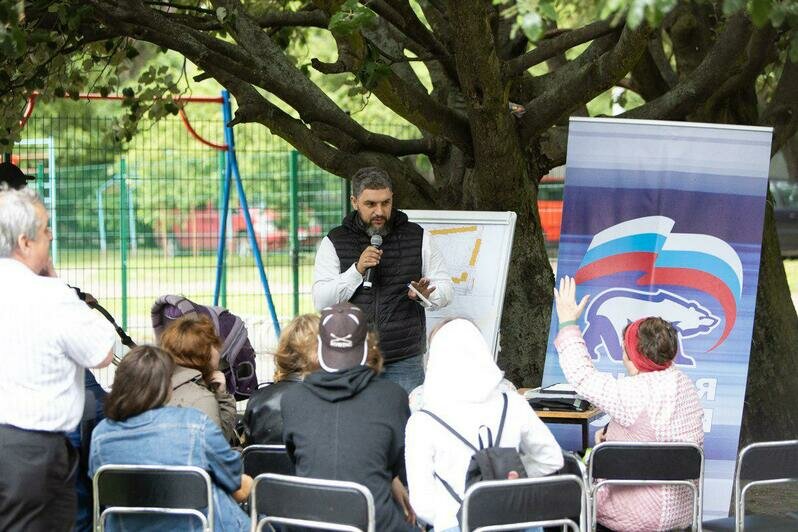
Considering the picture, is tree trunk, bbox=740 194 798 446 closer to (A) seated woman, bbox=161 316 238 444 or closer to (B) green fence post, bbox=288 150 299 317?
(A) seated woman, bbox=161 316 238 444

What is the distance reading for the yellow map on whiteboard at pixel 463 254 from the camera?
709cm

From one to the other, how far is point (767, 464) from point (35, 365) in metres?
2.89

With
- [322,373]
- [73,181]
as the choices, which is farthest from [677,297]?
[73,181]

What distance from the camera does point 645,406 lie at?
471 centimetres

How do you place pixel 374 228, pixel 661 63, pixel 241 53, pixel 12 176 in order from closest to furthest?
1. pixel 374 228
2. pixel 12 176
3. pixel 241 53
4. pixel 661 63

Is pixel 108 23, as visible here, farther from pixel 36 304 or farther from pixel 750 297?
pixel 750 297

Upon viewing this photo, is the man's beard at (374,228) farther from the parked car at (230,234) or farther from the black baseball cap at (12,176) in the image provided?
the parked car at (230,234)

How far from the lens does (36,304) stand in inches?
152

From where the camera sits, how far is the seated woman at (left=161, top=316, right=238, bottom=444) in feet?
Answer: 15.9

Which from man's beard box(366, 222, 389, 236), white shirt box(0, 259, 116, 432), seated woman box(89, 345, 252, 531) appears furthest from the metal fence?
white shirt box(0, 259, 116, 432)

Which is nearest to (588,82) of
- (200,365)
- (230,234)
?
(200,365)

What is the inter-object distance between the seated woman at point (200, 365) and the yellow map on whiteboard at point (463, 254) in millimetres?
2268

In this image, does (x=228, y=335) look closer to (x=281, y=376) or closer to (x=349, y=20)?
(x=281, y=376)

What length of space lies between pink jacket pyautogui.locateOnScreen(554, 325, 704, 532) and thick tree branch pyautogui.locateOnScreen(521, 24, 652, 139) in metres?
2.03
